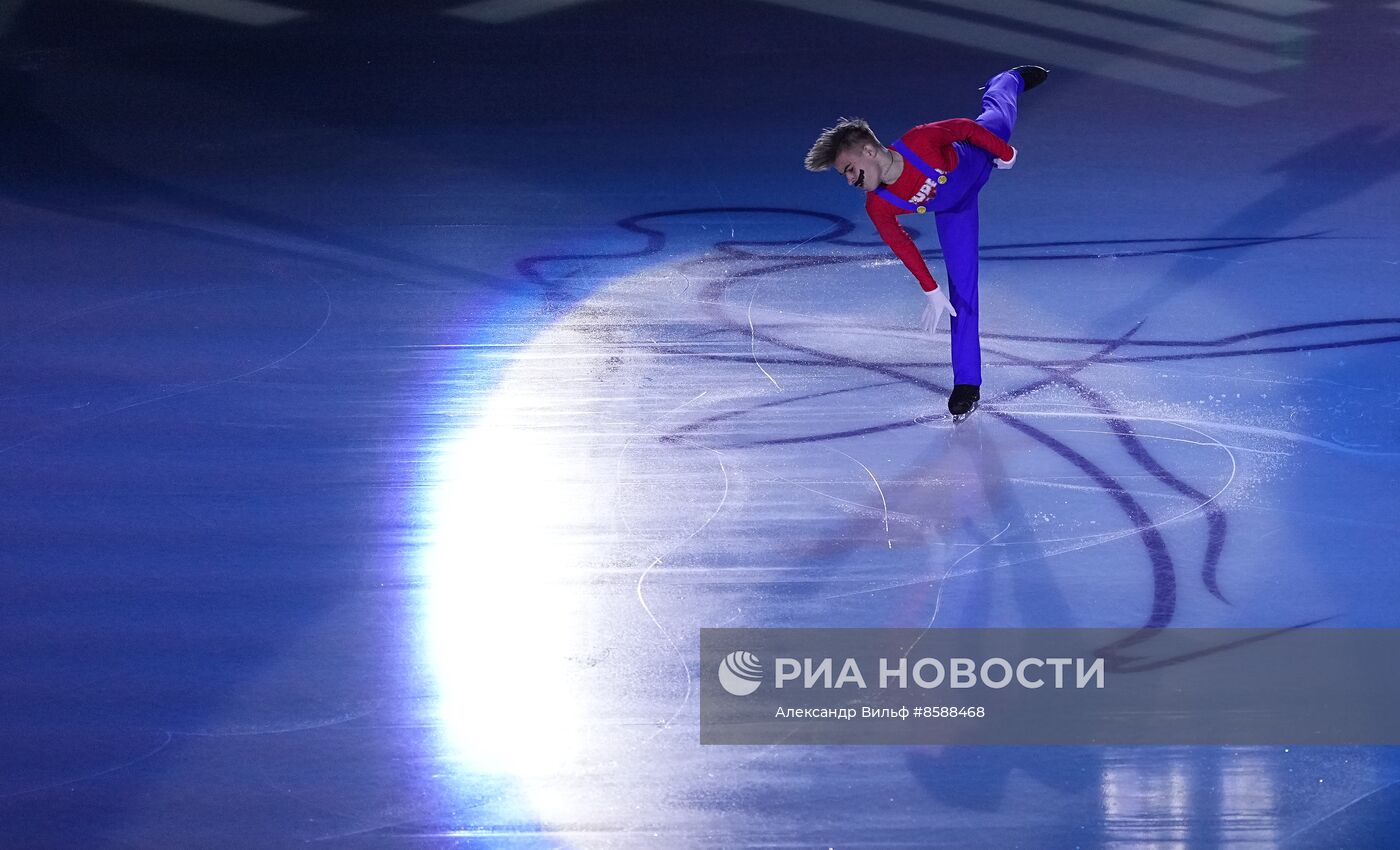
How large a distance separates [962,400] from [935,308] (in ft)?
0.99

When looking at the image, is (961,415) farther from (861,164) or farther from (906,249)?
(861,164)

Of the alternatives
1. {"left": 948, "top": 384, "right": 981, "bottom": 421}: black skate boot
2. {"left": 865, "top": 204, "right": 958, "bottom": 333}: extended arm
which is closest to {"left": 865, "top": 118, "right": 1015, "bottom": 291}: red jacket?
{"left": 865, "top": 204, "right": 958, "bottom": 333}: extended arm

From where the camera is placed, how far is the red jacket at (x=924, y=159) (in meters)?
4.07

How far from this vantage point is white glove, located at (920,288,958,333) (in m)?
4.29

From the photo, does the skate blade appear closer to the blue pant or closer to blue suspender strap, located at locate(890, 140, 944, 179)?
the blue pant

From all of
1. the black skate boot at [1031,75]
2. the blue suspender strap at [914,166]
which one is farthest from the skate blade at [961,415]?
the black skate boot at [1031,75]

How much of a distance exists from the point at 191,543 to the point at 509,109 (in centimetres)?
372

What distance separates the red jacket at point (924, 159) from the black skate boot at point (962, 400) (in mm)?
352

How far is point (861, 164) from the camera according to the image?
4008mm

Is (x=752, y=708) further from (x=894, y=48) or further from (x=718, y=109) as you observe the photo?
(x=894, y=48)

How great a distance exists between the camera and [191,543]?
3938mm

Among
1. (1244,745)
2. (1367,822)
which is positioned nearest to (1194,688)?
(1244,745)

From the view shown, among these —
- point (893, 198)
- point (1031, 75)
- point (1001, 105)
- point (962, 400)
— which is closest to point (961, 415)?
point (962, 400)

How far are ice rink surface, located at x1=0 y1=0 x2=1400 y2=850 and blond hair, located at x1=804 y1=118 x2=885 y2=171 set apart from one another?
0.84m
